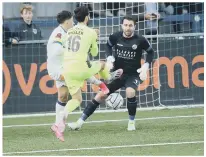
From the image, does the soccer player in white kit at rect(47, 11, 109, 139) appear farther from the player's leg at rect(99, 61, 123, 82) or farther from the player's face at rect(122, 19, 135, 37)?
the player's face at rect(122, 19, 135, 37)

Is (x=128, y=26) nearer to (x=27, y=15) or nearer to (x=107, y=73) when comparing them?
(x=107, y=73)

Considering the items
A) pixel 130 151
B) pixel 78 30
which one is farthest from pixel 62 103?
pixel 130 151

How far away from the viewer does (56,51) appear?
45.6ft

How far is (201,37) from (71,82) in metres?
6.13

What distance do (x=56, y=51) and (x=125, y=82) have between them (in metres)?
1.38

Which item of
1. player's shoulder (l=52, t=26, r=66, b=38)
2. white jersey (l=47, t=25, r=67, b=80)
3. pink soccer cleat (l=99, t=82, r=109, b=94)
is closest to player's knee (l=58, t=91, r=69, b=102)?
white jersey (l=47, t=25, r=67, b=80)

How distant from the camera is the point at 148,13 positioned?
19.0 metres

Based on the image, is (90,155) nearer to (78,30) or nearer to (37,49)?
(78,30)

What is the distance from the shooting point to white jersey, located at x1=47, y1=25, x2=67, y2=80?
1380cm

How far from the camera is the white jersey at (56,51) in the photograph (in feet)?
45.3

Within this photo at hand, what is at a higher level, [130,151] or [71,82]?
[71,82]

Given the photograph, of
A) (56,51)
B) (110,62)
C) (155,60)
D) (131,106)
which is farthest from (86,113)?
(155,60)

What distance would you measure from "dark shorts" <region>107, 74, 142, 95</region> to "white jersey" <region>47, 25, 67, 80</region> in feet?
3.43

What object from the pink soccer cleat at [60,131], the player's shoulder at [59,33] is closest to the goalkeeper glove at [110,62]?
the player's shoulder at [59,33]
